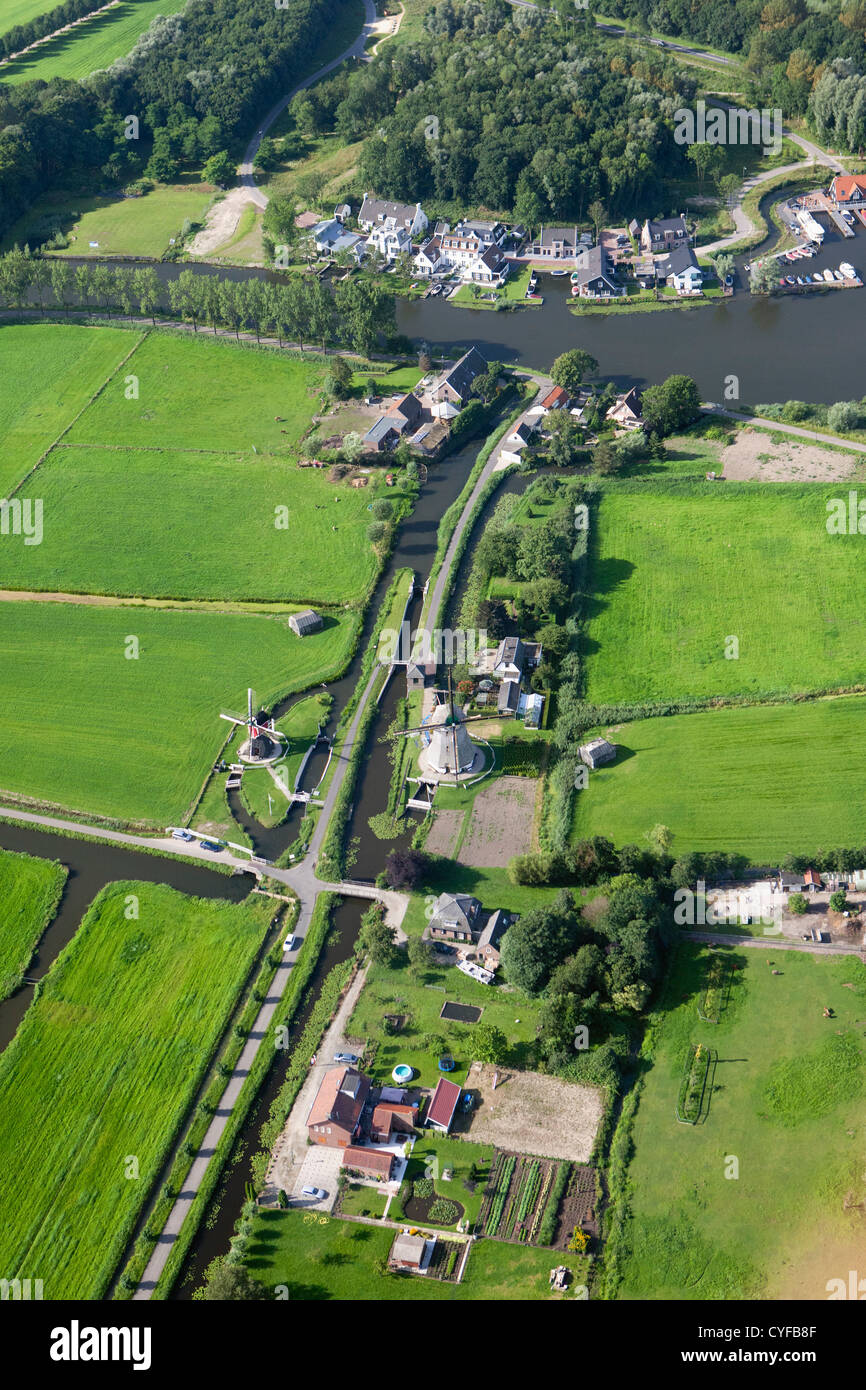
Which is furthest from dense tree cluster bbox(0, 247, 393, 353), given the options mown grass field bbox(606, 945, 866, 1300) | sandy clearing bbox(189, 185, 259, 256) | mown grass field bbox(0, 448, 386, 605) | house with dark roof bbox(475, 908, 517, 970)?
mown grass field bbox(606, 945, 866, 1300)

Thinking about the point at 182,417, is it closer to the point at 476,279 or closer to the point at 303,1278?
the point at 476,279

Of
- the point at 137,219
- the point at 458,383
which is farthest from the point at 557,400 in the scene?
the point at 137,219

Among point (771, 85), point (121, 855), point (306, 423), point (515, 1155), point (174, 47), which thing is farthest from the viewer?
point (174, 47)

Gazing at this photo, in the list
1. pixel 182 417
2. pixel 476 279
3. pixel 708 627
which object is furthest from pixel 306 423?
pixel 708 627

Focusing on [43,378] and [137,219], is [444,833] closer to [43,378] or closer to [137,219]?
[43,378]

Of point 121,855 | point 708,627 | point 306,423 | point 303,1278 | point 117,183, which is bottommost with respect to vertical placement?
point 303,1278

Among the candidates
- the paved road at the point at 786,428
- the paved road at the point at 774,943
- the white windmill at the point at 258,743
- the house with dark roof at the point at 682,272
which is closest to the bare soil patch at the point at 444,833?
the white windmill at the point at 258,743
